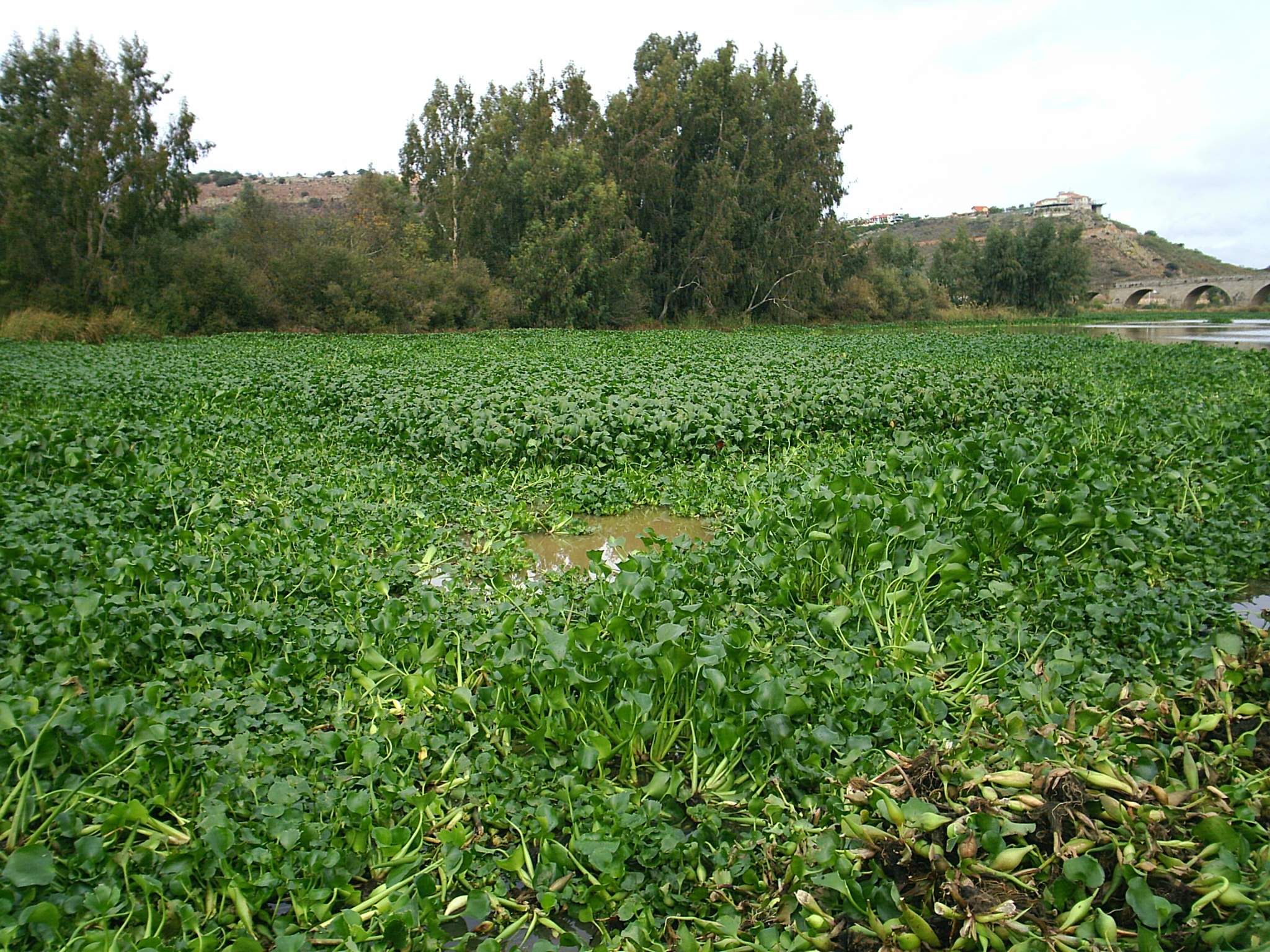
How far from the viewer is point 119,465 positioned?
6.20m

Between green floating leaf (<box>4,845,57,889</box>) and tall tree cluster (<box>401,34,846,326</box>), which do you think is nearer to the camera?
green floating leaf (<box>4,845,57,889</box>)

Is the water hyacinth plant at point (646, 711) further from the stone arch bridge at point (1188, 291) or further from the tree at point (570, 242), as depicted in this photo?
the stone arch bridge at point (1188, 291)

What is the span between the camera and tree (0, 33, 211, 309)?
79.6 ft

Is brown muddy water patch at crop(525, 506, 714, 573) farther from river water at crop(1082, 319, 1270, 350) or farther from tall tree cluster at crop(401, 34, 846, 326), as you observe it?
tall tree cluster at crop(401, 34, 846, 326)

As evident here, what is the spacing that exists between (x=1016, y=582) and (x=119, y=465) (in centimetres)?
668

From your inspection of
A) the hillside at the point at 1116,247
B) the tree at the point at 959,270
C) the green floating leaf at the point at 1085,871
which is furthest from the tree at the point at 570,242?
the hillside at the point at 1116,247

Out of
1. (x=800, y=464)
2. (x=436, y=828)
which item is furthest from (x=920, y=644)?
(x=800, y=464)

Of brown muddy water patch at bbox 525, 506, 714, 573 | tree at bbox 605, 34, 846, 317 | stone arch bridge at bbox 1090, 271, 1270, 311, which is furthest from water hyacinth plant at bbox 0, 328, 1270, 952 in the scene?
stone arch bridge at bbox 1090, 271, 1270, 311

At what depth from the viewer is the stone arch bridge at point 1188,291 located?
5388cm

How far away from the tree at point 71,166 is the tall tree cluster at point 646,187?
12.1 meters

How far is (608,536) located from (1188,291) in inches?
2749

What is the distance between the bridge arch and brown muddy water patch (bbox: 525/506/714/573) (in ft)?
222

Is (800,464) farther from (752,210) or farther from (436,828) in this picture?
(752,210)

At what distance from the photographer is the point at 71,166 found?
24.9 m
